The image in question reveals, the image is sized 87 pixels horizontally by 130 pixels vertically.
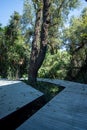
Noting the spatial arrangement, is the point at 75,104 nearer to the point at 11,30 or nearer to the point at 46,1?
the point at 46,1

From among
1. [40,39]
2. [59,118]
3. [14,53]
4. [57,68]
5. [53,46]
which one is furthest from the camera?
[53,46]

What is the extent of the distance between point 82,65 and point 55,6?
26.5ft

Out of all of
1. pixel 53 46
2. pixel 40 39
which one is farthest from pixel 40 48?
pixel 53 46

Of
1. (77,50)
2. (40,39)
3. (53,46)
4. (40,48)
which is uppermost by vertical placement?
(53,46)

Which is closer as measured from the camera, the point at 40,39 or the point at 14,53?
the point at 40,39

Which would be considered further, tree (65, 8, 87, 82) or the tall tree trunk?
tree (65, 8, 87, 82)

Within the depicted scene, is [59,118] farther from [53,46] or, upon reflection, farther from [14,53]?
[53,46]

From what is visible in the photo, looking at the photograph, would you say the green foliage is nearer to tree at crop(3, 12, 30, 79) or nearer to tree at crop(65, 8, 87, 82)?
tree at crop(65, 8, 87, 82)

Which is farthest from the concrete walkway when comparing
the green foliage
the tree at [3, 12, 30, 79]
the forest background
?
the tree at [3, 12, 30, 79]

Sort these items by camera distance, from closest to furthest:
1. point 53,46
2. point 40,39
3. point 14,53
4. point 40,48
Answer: point 40,48, point 40,39, point 14,53, point 53,46

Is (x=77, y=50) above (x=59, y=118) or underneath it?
above

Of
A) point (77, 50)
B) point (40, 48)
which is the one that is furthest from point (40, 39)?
point (77, 50)

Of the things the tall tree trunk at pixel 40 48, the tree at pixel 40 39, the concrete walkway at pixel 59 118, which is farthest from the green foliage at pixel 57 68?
the concrete walkway at pixel 59 118

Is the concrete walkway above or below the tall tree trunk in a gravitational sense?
below
